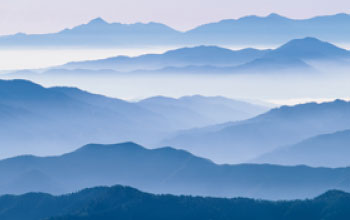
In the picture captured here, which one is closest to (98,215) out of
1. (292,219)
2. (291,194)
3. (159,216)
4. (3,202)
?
(159,216)

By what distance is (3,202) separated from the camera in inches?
6142

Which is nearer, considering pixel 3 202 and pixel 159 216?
pixel 159 216

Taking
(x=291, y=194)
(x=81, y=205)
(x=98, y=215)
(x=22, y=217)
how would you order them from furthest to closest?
(x=291, y=194) → (x=22, y=217) → (x=81, y=205) → (x=98, y=215)

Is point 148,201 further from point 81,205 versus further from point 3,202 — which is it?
point 3,202

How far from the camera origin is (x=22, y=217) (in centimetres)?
14938

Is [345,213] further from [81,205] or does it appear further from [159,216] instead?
[81,205]

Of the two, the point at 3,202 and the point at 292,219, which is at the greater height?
the point at 3,202

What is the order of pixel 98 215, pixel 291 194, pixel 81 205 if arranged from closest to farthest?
1. pixel 98 215
2. pixel 81 205
3. pixel 291 194

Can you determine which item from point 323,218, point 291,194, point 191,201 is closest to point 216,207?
point 191,201

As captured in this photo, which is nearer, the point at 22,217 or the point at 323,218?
the point at 323,218

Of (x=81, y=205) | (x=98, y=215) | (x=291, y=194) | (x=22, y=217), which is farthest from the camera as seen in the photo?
(x=291, y=194)

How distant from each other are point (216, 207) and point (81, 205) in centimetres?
1568

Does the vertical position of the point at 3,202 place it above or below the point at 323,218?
above

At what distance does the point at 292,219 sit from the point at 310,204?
4071 mm
